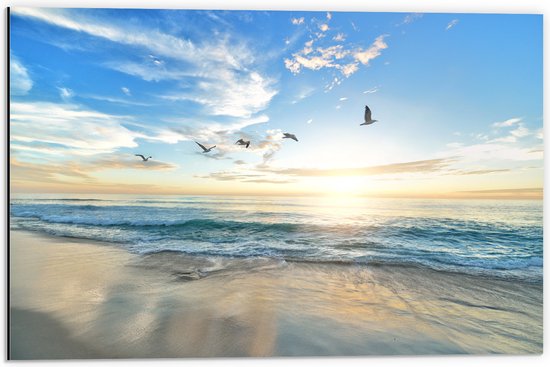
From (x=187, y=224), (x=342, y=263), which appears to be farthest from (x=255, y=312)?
(x=187, y=224)

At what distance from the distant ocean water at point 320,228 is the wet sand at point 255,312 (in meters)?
0.42

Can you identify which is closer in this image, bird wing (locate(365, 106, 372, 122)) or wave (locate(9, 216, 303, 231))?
bird wing (locate(365, 106, 372, 122))

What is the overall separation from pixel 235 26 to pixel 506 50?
2.71 metres

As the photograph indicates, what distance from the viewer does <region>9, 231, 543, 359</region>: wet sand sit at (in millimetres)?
2291

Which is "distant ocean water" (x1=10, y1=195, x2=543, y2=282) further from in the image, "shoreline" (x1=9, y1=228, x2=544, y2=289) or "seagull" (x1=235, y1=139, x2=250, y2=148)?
"seagull" (x1=235, y1=139, x2=250, y2=148)

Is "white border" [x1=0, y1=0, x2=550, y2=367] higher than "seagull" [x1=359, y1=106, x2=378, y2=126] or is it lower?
higher

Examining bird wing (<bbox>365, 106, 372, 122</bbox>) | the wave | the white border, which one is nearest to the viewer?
the white border

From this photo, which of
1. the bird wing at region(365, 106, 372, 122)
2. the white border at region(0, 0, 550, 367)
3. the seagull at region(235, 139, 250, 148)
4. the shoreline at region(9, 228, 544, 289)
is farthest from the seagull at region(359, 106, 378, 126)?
the shoreline at region(9, 228, 544, 289)

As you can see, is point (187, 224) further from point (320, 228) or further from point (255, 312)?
point (255, 312)

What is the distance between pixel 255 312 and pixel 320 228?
2.26 metres

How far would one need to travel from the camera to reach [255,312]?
253 centimetres

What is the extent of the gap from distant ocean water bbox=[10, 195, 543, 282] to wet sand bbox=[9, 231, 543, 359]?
1.37 ft

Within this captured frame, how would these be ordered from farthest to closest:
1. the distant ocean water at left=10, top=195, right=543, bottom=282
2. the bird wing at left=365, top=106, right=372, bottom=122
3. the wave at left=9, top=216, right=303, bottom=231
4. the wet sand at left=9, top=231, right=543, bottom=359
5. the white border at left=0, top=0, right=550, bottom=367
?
the wave at left=9, top=216, right=303, bottom=231 < the distant ocean water at left=10, top=195, right=543, bottom=282 < the bird wing at left=365, top=106, right=372, bottom=122 < the white border at left=0, top=0, right=550, bottom=367 < the wet sand at left=9, top=231, right=543, bottom=359

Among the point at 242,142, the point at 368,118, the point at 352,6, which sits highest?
the point at 352,6
